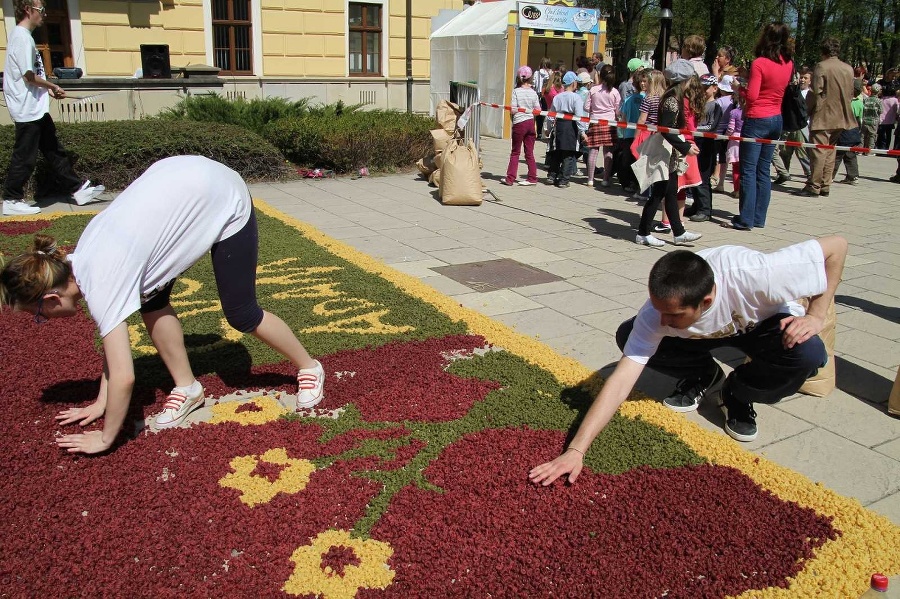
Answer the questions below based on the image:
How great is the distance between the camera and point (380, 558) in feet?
9.41

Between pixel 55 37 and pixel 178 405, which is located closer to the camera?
pixel 178 405

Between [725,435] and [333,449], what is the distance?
77.1 inches

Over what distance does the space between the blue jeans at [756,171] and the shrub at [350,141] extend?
5.64 m

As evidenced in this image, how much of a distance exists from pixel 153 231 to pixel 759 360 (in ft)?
9.33

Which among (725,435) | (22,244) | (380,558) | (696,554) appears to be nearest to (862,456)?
(725,435)

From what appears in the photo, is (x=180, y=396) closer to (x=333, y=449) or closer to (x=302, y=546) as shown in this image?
(x=333, y=449)

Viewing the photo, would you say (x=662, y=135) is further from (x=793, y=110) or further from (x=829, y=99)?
(x=829, y=99)

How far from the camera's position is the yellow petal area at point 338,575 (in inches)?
107

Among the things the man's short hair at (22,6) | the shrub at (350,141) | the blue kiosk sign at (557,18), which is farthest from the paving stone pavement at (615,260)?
the blue kiosk sign at (557,18)

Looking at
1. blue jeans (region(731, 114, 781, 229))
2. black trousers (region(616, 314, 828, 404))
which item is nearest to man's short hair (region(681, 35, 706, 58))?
blue jeans (region(731, 114, 781, 229))

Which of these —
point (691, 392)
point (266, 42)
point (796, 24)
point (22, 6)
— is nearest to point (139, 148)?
point (22, 6)

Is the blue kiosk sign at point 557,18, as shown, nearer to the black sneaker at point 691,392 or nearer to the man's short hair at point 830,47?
the man's short hair at point 830,47

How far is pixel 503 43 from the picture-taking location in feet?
60.7

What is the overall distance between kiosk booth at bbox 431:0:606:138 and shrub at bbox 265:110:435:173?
6.04m
